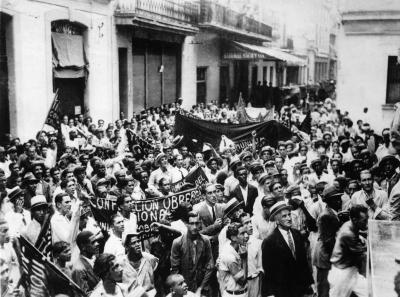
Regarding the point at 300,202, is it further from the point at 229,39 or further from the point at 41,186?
the point at 229,39

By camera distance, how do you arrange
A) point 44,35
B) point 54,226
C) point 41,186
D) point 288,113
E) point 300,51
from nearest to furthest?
point 54,226
point 41,186
point 44,35
point 288,113
point 300,51

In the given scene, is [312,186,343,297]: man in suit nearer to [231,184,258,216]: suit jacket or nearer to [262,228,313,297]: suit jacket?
[262,228,313,297]: suit jacket

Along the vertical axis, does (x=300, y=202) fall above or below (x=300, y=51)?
below

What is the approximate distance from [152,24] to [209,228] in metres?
12.6

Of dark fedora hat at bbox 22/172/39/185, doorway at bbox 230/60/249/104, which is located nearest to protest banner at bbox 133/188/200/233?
dark fedora hat at bbox 22/172/39/185

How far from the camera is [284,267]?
5254 mm

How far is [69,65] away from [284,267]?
36.3 feet

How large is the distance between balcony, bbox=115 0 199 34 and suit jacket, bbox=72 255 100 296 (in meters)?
12.8

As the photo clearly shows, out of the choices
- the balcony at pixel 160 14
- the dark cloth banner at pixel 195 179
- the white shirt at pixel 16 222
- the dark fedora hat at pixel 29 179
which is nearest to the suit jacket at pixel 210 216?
the dark cloth banner at pixel 195 179

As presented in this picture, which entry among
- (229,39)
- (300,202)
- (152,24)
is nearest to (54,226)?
(300,202)

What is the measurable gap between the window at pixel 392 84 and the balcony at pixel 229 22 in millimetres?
9040

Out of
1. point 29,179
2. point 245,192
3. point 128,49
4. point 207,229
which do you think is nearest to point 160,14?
point 128,49

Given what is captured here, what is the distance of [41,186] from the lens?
290 inches

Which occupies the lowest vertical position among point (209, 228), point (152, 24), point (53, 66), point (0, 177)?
point (209, 228)
